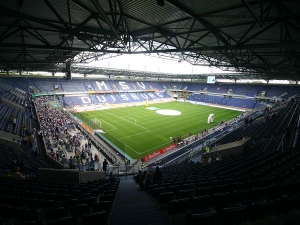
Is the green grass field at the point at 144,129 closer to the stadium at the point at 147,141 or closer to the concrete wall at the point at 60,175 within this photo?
the stadium at the point at 147,141

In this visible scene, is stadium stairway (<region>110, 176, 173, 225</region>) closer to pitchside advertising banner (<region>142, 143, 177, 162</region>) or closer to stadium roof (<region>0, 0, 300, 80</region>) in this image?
stadium roof (<region>0, 0, 300, 80</region>)

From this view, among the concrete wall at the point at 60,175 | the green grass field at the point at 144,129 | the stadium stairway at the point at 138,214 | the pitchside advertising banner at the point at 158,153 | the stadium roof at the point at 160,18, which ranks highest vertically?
the stadium roof at the point at 160,18

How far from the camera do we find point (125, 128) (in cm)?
2980

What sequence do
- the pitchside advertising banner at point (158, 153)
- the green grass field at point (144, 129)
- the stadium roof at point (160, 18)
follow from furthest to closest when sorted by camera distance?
the green grass field at point (144, 129) < the pitchside advertising banner at point (158, 153) < the stadium roof at point (160, 18)

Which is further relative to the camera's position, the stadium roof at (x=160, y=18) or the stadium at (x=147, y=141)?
the stadium roof at (x=160, y=18)

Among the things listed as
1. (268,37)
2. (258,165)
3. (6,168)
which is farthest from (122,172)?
(268,37)

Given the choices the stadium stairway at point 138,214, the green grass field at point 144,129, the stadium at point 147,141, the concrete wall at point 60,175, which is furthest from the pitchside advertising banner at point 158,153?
the stadium stairway at point 138,214

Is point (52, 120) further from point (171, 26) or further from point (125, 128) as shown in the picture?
point (171, 26)

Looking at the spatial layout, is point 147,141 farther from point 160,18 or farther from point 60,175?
point 160,18

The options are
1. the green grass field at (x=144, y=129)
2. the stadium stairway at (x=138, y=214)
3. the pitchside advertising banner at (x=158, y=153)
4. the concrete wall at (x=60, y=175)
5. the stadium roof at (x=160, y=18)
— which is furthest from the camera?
the green grass field at (x=144, y=129)

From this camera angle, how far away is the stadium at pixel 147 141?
4.10 metres

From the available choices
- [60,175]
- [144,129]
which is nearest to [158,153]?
[144,129]

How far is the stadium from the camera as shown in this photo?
4.10m

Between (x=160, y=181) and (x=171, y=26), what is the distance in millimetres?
7831
